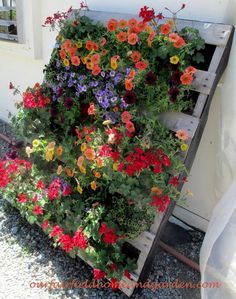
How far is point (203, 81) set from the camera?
1716 millimetres

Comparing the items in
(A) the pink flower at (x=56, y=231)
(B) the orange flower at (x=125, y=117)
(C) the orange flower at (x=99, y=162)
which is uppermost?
(B) the orange flower at (x=125, y=117)

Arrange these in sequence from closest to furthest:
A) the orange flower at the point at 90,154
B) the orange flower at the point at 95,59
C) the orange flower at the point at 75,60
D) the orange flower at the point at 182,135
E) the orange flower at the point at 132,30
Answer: the orange flower at the point at 182,135, the orange flower at the point at 90,154, the orange flower at the point at 132,30, the orange flower at the point at 95,59, the orange flower at the point at 75,60

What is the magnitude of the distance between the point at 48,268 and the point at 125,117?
1114 mm

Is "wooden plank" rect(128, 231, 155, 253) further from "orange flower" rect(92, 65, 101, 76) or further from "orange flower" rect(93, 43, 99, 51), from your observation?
"orange flower" rect(93, 43, 99, 51)

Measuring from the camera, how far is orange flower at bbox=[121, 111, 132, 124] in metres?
1.80

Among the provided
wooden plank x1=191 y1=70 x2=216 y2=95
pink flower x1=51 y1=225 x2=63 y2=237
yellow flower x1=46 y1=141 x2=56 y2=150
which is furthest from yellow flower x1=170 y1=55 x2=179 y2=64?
pink flower x1=51 y1=225 x2=63 y2=237

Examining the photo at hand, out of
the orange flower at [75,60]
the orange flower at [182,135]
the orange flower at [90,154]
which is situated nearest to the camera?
the orange flower at [182,135]

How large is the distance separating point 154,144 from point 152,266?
0.89 m

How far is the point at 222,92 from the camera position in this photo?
1.87m

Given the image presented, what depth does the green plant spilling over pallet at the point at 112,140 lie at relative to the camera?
1730 mm

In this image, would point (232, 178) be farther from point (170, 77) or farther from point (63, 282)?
point (63, 282)

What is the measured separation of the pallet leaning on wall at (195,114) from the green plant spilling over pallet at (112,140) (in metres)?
0.05

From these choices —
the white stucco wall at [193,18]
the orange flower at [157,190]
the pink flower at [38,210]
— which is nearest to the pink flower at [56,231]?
the pink flower at [38,210]

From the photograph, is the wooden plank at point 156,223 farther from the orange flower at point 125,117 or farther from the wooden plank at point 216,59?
the wooden plank at point 216,59
